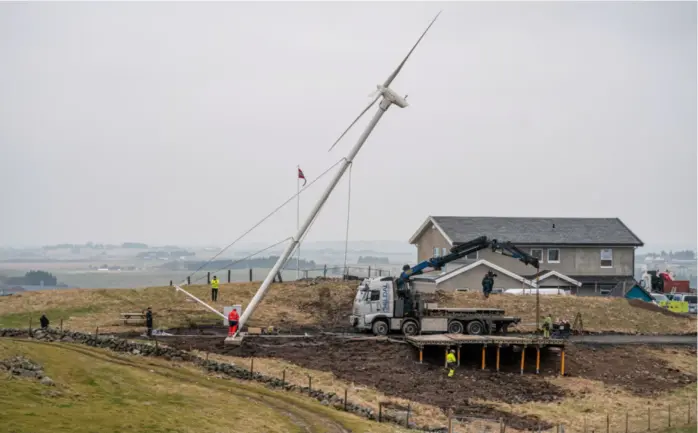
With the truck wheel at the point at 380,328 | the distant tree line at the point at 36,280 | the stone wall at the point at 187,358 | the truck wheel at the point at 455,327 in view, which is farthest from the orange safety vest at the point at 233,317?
the distant tree line at the point at 36,280

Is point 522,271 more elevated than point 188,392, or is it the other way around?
point 522,271

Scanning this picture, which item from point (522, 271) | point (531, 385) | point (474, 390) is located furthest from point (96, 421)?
point (522, 271)

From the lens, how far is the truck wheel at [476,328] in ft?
164

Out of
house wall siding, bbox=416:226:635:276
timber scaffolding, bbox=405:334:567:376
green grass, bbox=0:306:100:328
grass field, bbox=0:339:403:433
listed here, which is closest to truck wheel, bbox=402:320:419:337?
timber scaffolding, bbox=405:334:567:376

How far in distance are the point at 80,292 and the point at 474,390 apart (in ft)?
99.2

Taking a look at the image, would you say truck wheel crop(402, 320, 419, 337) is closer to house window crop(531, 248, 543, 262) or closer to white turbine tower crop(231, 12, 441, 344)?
A: white turbine tower crop(231, 12, 441, 344)

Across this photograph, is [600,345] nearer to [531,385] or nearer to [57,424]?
[531,385]

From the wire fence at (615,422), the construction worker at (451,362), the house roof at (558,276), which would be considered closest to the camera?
the wire fence at (615,422)

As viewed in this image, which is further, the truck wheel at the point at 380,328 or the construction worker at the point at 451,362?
the truck wheel at the point at 380,328

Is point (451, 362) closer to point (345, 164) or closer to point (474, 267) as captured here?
point (345, 164)

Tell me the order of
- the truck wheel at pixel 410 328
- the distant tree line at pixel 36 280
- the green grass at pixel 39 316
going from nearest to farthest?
the green grass at pixel 39 316 → the truck wheel at pixel 410 328 → the distant tree line at pixel 36 280

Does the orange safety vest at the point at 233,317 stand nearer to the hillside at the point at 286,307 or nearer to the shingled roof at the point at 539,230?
the hillside at the point at 286,307

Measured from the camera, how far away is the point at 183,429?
26266 mm

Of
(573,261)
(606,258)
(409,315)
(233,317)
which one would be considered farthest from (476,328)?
(606,258)
